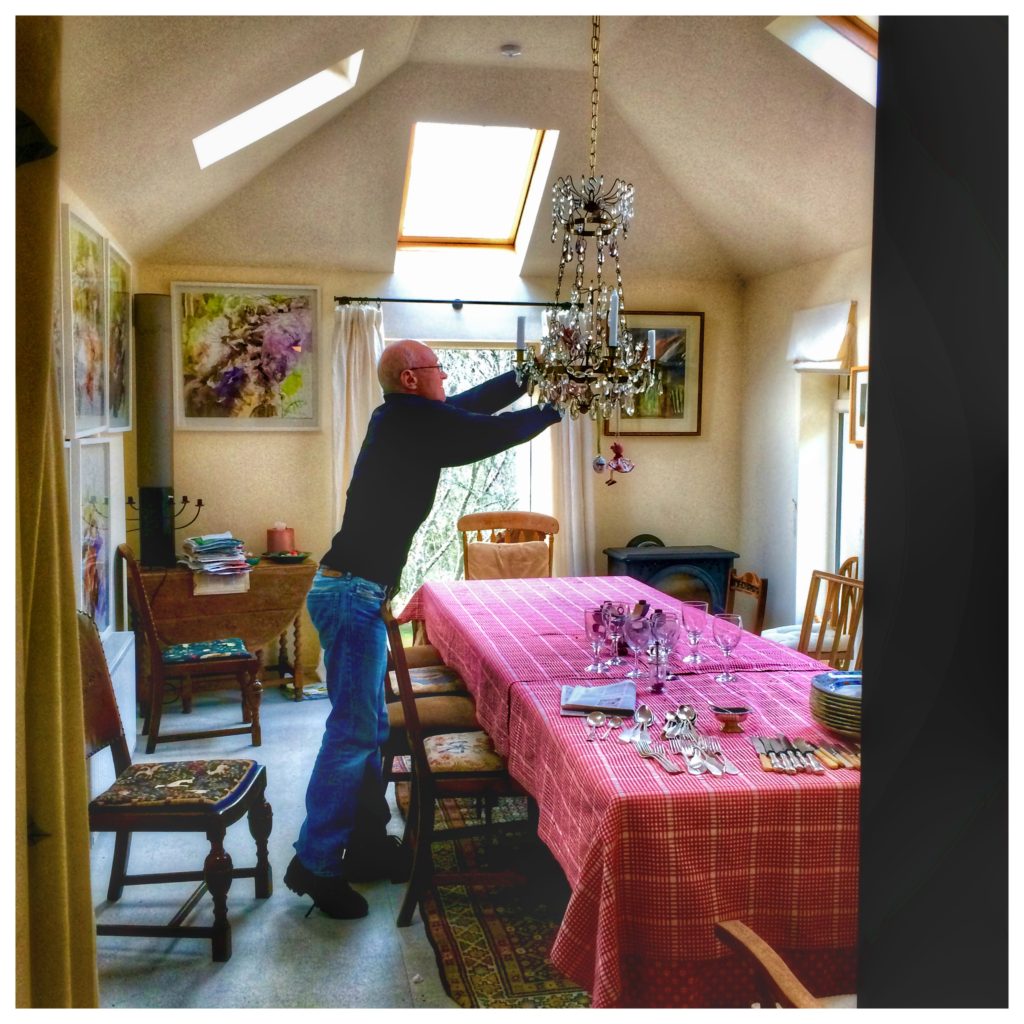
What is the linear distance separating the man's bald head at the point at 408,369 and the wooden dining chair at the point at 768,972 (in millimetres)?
2108

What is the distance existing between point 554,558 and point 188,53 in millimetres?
3299

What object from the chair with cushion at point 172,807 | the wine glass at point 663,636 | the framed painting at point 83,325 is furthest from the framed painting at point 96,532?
the wine glass at point 663,636

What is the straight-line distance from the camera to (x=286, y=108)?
3943mm

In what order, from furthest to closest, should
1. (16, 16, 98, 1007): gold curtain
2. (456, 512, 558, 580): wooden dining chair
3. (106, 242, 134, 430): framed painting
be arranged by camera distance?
(456, 512, 558, 580): wooden dining chair, (106, 242, 134, 430): framed painting, (16, 16, 98, 1007): gold curtain

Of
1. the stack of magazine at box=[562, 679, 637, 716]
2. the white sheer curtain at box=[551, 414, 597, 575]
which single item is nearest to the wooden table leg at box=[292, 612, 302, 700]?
the white sheer curtain at box=[551, 414, 597, 575]

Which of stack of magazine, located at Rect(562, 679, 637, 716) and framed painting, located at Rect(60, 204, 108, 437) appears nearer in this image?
stack of magazine, located at Rect(562, 679, 637, 716)

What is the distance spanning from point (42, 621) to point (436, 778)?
1462 mm

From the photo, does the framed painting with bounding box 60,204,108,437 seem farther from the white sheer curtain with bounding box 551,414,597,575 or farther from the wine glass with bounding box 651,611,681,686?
the white sheer curtain with bounding box 551,414,597,575

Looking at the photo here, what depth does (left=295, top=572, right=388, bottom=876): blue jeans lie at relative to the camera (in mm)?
2818

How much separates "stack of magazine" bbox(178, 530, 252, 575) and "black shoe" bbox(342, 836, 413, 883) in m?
1.89

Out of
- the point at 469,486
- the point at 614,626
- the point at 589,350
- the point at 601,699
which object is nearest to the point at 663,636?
the point at 614,626

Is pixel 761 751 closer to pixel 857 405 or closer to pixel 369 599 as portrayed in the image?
pixel 369 599

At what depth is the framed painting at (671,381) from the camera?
539 centimetres

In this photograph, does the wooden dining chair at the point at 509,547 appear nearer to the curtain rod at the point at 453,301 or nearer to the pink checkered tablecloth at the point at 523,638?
the pink checkered tablecloth at the point at 523,638
